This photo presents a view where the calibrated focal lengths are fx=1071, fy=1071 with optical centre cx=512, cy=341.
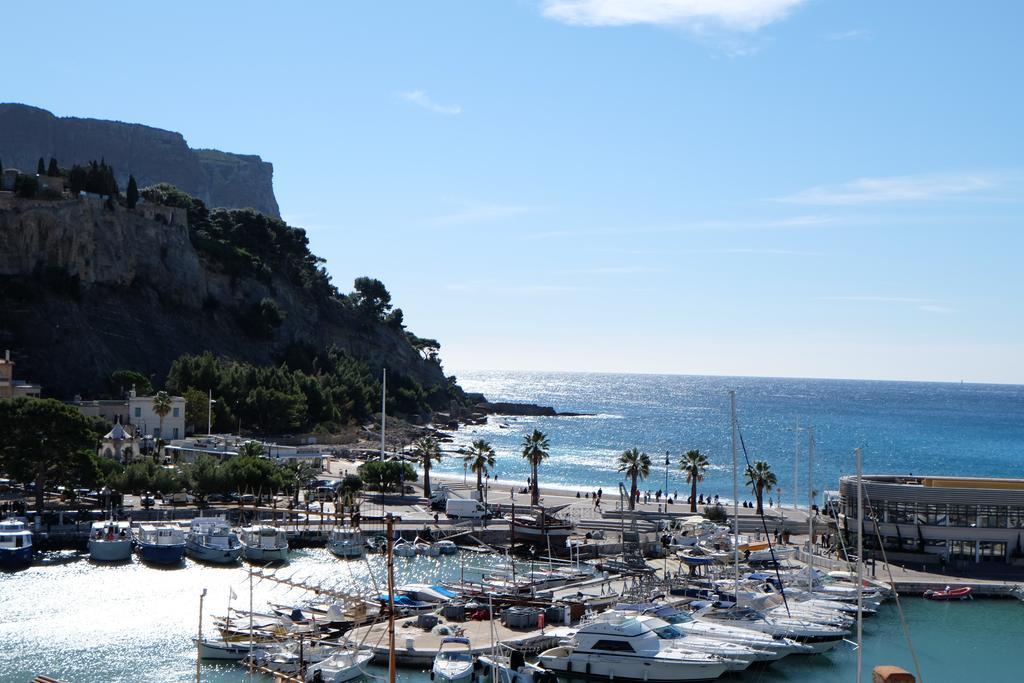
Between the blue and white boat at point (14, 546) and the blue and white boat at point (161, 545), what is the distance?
227 inches

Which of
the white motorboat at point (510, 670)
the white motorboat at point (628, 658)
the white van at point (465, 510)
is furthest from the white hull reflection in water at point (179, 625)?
the white van at point (465, 510)


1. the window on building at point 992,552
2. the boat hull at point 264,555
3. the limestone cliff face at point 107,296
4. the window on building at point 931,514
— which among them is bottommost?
the boat hull at point 264,555

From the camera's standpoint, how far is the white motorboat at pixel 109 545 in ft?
192

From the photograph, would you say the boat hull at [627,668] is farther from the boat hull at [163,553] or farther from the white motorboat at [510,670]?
the boat hull at [163,553]

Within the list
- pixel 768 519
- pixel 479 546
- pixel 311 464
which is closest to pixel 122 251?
pixel 311 464

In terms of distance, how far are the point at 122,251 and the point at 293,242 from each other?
37.7 metres

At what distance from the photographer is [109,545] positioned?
58406 mm

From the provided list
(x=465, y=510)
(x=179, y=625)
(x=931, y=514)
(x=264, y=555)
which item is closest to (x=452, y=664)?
(x=179, y=625)

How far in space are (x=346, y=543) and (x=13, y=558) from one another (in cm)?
1747

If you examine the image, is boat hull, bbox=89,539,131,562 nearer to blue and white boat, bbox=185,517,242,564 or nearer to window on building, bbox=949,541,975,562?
blue and white boat, bbox=185,517,242,564

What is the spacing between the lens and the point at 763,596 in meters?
48.1

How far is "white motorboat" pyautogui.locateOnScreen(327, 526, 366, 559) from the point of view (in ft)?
202

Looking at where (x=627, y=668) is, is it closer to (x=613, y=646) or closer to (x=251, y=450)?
(x=613, y=646)

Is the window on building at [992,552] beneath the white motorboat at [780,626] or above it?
above
